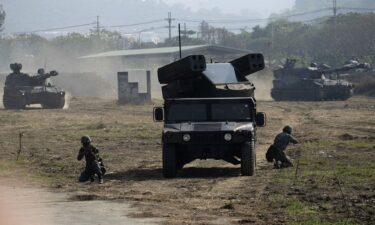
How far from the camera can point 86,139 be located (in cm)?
1875

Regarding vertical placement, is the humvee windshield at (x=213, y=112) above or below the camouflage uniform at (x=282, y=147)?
above

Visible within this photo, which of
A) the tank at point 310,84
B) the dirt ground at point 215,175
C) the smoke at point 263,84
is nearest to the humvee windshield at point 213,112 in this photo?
the dirt ground at point 215,175

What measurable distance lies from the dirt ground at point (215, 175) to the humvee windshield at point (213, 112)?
1.23 meters

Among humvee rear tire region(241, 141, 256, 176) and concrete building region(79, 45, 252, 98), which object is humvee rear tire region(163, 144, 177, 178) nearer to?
humvee rear tire region(241, 141, 256, 176)

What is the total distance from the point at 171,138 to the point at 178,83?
6.30 feet

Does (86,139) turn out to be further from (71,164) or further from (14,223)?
(14,223)

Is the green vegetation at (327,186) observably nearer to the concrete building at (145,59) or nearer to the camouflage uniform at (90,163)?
the camouflage uniform at (90,163)

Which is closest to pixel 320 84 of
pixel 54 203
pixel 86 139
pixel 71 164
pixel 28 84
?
pixel 28 84

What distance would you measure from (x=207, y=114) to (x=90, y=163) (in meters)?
2.74

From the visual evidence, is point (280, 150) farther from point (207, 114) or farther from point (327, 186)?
point (327, 186)

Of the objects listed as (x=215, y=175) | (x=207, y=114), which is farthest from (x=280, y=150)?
(x=207, y=114)

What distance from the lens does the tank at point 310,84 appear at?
54938 mm

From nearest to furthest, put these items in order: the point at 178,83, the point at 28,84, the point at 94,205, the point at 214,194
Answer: the point at 94,205 → the point at 214,194 → the point at 178,83 → the point at 28,84

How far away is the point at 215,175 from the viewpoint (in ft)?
65.0
